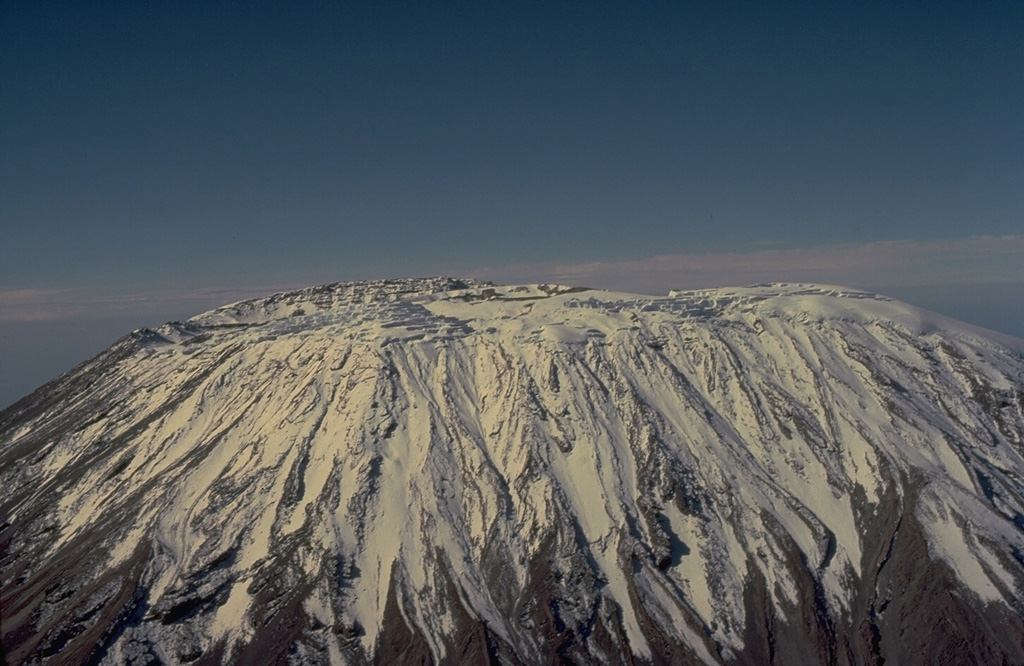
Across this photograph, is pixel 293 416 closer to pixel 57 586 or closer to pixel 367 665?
pixel 57 586

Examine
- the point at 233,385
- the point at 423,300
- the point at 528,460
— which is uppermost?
the point at 423,300

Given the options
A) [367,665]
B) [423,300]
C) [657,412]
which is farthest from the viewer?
[423,300]

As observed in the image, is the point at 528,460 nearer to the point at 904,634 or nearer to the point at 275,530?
the point at 275,530

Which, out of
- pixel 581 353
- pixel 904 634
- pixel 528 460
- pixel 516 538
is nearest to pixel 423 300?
pixel 581 353

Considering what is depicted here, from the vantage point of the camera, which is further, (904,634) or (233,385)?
(233,385)

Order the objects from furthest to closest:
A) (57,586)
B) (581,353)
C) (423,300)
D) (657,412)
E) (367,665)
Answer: (423,300) < (581,353) < (657,412) < (57,586) < (367,665)

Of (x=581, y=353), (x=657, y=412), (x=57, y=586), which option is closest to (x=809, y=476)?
(x=657, y=412)

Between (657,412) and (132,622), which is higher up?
(657,412)
